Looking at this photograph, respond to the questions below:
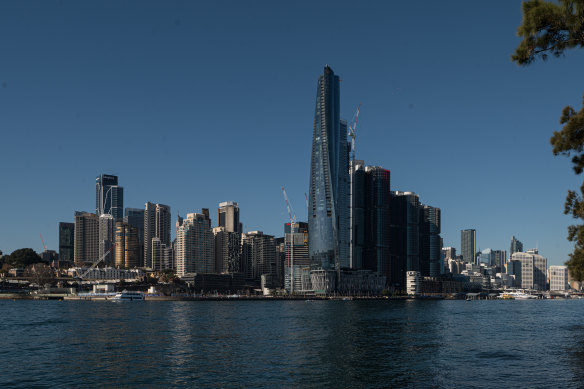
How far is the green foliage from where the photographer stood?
24.0m

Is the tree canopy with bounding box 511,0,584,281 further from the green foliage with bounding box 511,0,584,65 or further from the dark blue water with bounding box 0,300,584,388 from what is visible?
the dark blue water with bounding box 0,300,584,388

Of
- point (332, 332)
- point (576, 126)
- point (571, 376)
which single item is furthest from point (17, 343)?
point (576, 126)

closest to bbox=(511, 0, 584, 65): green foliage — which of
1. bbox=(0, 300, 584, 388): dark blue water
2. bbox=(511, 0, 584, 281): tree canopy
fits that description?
bbox=(511, 0, 584, 281): tree canopy

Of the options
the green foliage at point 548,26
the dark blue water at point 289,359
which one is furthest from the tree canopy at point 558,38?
the dark blue water at point 289,359

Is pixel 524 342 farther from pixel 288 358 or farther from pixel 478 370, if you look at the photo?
pixel 288 358

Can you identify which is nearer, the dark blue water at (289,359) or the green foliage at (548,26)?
the green foliage at (548,26)

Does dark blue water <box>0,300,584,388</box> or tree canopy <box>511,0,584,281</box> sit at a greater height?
tree canopy <box>511,0,584,281</box>

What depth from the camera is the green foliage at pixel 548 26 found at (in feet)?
78.7

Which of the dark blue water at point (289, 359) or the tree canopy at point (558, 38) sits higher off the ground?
the tree canopy at point (558, 38)

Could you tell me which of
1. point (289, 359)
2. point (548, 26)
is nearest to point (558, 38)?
point (548, 26)

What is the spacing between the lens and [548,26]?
25453mm

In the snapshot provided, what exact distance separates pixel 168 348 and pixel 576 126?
58.7 meters

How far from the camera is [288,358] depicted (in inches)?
2478

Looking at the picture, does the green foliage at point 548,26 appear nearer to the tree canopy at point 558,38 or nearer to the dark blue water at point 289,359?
the tree canopy at point 558,38
